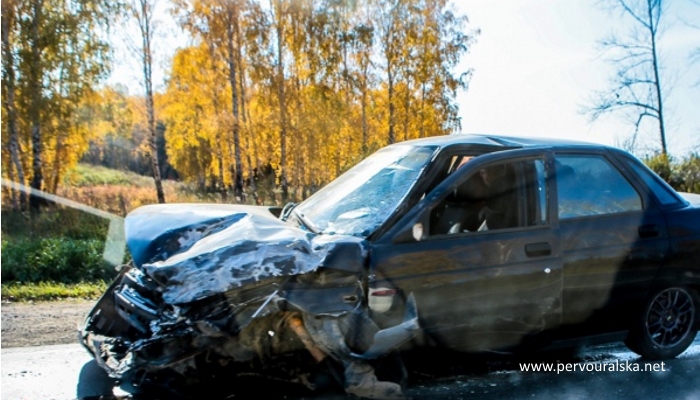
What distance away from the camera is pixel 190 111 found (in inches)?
958

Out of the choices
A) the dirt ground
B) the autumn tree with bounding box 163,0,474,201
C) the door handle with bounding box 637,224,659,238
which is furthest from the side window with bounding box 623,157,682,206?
the autumn tree with bounding box 163,0,474,201

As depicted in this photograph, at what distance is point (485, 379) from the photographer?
4.11m

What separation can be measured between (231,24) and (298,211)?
58.5 feet

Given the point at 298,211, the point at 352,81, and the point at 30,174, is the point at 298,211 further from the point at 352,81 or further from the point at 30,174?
the point at 352,81

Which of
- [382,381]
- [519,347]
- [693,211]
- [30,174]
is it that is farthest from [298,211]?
[30,174]

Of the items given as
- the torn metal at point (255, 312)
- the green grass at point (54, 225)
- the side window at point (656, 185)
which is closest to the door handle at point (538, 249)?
the torn metal at point (255, 312)

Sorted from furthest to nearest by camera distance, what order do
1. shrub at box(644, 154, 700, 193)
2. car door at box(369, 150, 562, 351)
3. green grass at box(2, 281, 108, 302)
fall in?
shrub at box(644, 154, 700, 193), green grass at box(2, 281, 108, 302), car door at box(369, 150, 562, 351)

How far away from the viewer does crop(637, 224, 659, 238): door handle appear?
14.2 ft

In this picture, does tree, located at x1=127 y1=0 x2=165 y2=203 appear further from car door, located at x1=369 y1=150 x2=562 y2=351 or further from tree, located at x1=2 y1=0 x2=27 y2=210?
car door, located at x1=369 y1=150 x2=562 y2=351

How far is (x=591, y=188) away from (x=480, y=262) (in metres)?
1.19

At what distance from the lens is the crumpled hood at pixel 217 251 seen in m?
3.35

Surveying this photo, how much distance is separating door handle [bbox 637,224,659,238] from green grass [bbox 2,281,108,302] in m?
6.52

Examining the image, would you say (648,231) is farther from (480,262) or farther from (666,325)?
(480,262)

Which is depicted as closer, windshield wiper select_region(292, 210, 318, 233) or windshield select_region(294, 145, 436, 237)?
windshield select_region(294, 145, 436, 237)
